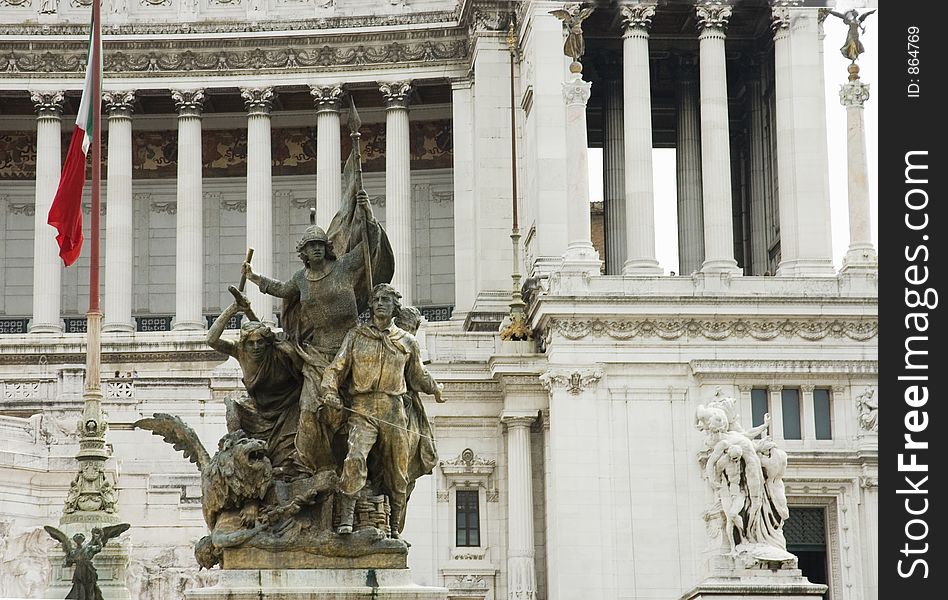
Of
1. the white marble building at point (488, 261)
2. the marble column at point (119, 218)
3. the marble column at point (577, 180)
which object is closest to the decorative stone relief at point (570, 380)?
the white marble building at point (488, 261)

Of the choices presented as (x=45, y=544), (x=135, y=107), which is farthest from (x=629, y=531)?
(x=135, y=107)

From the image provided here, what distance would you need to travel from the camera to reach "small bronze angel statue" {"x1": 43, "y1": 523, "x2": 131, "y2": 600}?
1146 inches

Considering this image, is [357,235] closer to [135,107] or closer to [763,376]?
[763,376]

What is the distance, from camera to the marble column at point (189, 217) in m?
65.1

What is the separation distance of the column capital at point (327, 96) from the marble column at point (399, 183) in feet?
4.90

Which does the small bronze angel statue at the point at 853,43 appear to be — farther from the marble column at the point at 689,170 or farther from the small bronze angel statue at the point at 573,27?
the marble column at the point at 689,170

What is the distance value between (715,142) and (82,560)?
31.9 m

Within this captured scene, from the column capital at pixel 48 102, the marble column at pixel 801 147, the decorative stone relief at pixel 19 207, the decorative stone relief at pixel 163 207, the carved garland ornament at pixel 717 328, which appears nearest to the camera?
the carved garland ornament at pixel 717 328

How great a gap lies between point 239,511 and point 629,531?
2800 centimetres

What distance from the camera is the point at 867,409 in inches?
1859

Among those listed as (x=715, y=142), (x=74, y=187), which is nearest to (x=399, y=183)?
(x=715, y=142)

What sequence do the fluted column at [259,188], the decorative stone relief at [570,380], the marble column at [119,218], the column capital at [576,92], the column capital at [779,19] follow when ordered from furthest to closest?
1. the fluted column at [259,188]
2. the marble column at [119,218]
3. the column capital at [779,19]
4. the column capital at [576,92]
5. the decorative stone relief at [570,380]
